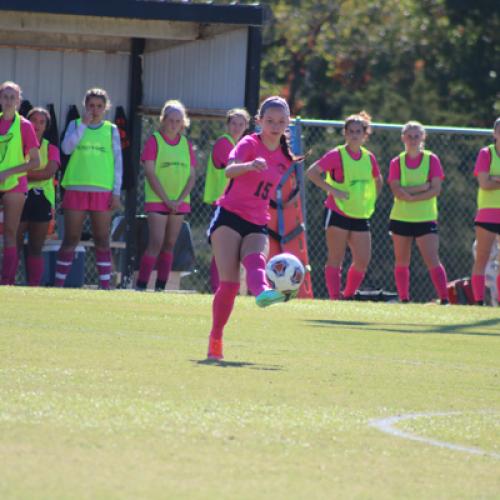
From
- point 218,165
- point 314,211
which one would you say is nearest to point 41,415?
point 218,165

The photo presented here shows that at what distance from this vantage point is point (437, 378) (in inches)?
384

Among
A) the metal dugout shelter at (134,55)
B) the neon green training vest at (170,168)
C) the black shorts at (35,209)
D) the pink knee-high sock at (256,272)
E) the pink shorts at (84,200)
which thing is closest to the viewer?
the pink knee-high sock at (256,272)

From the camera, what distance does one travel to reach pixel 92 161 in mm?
16562

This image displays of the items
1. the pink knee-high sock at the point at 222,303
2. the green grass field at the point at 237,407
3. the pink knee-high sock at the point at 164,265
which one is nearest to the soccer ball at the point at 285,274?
the pink knee-high sock at the point at 222,303

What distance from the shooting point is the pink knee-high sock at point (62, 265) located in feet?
54.8

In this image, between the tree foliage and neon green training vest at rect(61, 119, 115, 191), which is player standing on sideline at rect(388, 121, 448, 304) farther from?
the tree foliage

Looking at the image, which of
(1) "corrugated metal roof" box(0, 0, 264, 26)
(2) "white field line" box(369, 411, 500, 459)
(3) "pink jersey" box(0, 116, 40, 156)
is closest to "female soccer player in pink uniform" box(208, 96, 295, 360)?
(2) "white field line" box(369, 411, 500, 459)

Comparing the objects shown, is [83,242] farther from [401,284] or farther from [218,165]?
[401,284]

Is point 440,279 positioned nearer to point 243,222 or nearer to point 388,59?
point 243,222

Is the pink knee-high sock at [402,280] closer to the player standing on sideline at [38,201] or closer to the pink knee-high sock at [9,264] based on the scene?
the player standing on sideline at [38,201]

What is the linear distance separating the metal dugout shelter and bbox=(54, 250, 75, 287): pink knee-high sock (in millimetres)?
2364

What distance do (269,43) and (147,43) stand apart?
23.0 m

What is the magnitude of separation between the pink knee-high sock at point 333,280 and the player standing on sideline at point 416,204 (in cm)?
70

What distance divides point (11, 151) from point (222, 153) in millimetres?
2578
